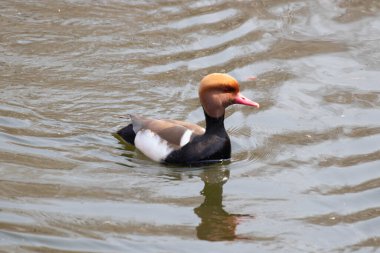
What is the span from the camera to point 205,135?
901cm

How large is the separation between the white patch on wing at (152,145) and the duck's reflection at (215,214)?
0.49m

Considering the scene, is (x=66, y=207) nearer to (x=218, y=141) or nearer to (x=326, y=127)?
(x=218, y=141)

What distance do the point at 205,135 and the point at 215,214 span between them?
1313mm

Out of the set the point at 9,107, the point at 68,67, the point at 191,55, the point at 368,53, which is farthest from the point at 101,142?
the point at 368,53

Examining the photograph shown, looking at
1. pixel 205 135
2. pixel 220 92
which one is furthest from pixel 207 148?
pixel 220 92

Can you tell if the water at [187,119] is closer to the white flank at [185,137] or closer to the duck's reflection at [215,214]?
the duck's reflection at [215,214]

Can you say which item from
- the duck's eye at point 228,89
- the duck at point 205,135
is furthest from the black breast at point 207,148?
the duck's eye at point 228,89

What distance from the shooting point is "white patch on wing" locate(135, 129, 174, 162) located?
907 cm

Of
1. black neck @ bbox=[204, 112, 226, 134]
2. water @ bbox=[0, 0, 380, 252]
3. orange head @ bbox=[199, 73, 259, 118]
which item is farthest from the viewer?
black neck @ bbox=[204, 112, 226, 134]

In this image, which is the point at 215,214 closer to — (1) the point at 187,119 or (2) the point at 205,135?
(2) the point at 205,135

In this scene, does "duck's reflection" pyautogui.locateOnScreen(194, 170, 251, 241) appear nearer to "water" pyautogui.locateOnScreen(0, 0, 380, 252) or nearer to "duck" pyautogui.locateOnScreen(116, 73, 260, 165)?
"water" pyautogui.locateOnScreen(0, 0, 380, 252)

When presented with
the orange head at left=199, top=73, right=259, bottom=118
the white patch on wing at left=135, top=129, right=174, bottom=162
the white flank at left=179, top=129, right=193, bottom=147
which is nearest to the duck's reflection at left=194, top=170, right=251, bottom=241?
the white flank at left=179, top=129, right=193, bottom=147

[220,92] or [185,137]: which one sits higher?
[220,92]

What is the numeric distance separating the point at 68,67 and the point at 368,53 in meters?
3.92
